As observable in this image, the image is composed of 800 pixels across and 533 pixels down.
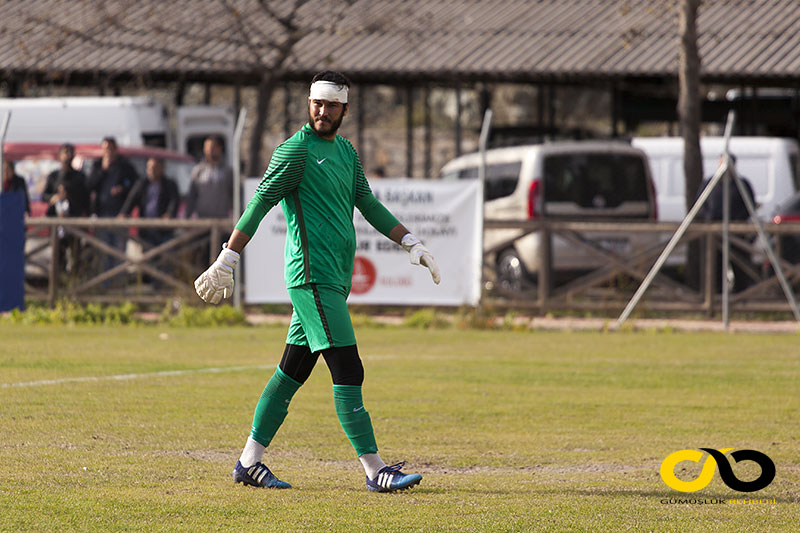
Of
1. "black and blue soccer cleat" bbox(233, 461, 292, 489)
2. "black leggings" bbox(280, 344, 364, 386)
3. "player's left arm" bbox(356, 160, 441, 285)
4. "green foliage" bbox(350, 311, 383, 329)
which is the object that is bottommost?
"green foliage" bbox(350, 311, 383, 329)

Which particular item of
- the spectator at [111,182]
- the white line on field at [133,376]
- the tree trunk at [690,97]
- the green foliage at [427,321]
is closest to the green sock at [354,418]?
the white line on field at [133,376]

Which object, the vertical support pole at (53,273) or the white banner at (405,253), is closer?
the white banner at (405,253)

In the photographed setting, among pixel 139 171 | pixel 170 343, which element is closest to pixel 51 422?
pixel 170 343

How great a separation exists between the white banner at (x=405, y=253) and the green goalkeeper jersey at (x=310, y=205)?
9358 millimetres

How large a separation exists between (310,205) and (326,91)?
523 millimetres

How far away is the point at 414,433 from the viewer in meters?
7.98

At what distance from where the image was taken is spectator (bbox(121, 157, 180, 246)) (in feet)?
56.6

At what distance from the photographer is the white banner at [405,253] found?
51.4 feet

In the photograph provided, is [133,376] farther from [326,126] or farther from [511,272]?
[511,272]

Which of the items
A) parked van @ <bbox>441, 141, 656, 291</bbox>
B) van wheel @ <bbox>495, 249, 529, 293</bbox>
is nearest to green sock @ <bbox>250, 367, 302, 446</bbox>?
van wheel @ <bbox>495, 249, 529, 293</bbox>

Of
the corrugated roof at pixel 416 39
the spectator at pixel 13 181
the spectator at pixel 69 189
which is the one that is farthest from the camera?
the corrugated roof at pixel 416 39

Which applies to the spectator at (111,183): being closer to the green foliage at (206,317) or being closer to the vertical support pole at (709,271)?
the green foliage at (206,317)

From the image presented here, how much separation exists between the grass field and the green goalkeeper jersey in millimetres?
1013

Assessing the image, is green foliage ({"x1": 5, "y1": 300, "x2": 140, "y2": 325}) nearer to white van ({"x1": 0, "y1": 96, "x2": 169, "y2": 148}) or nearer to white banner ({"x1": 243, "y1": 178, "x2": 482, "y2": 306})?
white banner ({"x1": 243, "y1": 178, "x2": 482, "y2": 306})
